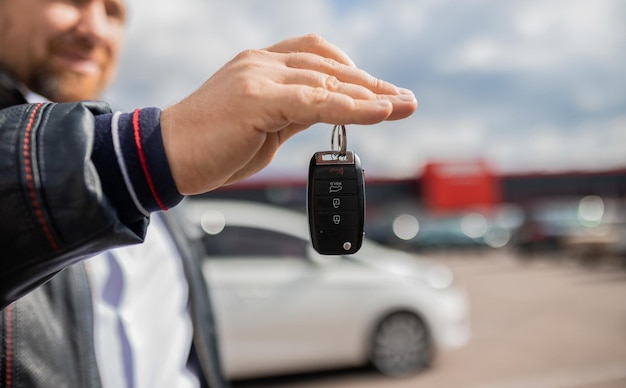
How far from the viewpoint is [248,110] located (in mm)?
680

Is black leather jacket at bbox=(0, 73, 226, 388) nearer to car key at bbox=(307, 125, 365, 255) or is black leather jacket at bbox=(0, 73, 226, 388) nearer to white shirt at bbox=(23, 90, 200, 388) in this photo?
car key at bbox=(307, 125, 365, 255)

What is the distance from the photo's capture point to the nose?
122 cm

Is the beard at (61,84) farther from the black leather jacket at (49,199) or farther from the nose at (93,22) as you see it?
the black leather jacket at (49,199)

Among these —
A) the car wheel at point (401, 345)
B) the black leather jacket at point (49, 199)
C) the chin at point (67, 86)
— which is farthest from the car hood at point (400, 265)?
the black leather jacket at point (49, 199)

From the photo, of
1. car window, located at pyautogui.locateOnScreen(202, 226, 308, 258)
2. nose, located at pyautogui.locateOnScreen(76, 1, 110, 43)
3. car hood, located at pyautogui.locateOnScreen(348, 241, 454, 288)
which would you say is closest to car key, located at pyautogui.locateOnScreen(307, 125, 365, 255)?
nose, located at pyautogui.locateOnScreen(76, 1, 110, 43)

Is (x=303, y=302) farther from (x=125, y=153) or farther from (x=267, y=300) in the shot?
(x=125, y=153)

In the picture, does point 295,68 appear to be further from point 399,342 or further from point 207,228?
point 399,342

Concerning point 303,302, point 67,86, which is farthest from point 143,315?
point 303,302

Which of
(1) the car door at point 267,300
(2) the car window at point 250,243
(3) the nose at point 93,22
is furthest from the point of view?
(2) the car window at point 250,243

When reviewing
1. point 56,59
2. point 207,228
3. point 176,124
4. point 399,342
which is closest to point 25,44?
point 56,59

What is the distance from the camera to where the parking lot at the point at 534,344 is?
5.04 meters

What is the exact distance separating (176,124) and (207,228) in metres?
4.41

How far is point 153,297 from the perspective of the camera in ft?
5.48

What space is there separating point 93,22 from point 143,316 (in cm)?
83
